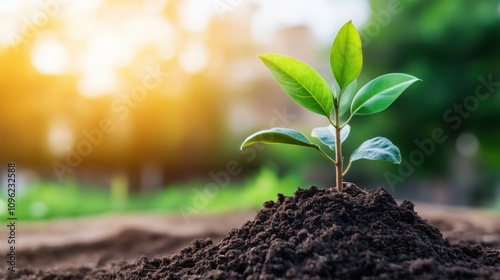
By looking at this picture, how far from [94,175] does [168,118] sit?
48.7 inches

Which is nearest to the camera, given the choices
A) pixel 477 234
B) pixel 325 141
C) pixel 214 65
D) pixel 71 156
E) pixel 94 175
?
pixel 325 141

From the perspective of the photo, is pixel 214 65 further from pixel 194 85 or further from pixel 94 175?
pixel 94 175

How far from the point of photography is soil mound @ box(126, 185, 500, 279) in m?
1.31

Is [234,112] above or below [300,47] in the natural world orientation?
Answer: below

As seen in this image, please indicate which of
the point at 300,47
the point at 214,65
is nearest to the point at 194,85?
the point at 214,65

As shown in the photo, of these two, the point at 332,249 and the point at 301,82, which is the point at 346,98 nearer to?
the point at 301,82

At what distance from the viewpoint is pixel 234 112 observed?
7.62 m

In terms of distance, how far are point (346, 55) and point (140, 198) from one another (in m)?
5.64

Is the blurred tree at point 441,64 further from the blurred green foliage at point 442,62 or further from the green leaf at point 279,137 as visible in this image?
the green leaf at point 279,137

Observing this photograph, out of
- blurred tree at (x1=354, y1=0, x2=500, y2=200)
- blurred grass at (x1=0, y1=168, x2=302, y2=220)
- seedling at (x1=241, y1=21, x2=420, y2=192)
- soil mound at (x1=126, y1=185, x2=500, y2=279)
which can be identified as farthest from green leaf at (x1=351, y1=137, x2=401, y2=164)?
blurred tree at (x1=354, y1=0, x2=500, y2=200)

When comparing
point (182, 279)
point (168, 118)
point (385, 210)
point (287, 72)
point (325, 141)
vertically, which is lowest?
point (182, 279)

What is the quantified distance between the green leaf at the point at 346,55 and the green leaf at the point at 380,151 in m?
0.20

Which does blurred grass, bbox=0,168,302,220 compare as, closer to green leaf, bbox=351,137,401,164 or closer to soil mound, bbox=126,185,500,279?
soil mound, bbox=126,185,500,279

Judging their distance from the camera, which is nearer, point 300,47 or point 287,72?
point 287,72
